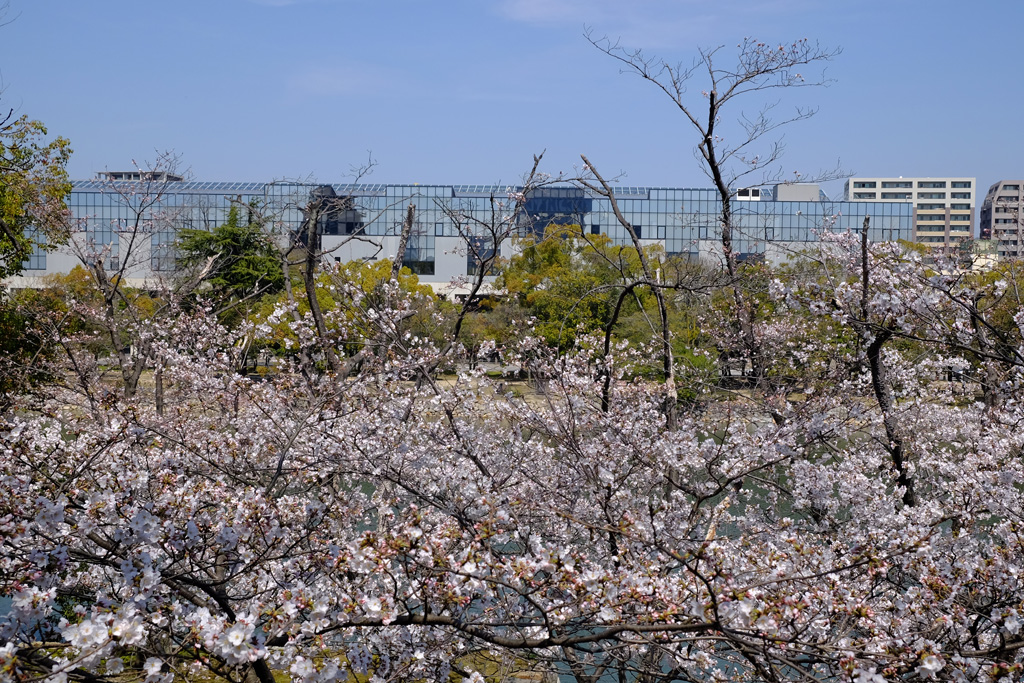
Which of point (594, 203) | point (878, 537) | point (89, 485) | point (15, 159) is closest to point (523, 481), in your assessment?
point (878, 537)

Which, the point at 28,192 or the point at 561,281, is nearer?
the point at 28,192

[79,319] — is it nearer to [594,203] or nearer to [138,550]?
[138,550]

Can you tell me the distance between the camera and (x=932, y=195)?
328 feet

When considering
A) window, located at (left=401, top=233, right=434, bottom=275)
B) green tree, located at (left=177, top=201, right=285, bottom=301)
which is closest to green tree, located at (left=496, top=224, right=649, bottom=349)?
green tree, located at (left=177, top=201, right=285, bottom=301)

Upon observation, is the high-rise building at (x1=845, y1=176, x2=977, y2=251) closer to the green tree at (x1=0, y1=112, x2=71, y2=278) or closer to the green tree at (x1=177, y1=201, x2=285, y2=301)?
the green tree at (x1=177, y1=201, x2=285, y2=301)

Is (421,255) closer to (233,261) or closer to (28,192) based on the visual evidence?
(233,261)

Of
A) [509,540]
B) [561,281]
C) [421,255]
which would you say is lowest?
[509,540]

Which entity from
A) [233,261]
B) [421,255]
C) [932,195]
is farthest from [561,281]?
[932,195]

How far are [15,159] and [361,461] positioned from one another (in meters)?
11.5

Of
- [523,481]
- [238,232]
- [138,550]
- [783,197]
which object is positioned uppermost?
[783,197]

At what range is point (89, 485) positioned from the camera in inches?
142

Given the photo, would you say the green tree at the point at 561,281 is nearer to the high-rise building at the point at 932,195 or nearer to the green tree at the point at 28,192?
the green tree at the point at 28,192

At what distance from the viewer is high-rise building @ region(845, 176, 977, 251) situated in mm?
96312

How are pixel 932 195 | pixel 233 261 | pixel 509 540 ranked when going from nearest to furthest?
1. pixel 509 540
2. pixel 233 261
3. pixel 932 195
